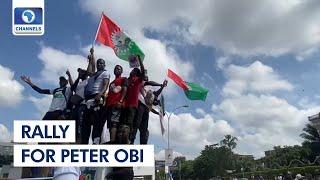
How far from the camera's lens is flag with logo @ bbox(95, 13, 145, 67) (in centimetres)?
972

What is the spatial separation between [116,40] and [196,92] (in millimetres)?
2835

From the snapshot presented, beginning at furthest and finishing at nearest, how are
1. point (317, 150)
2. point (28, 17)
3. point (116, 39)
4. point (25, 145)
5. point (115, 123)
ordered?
point (317, 150), point (116, 39), point (28, 17), point (115, 123), point (25, 145)

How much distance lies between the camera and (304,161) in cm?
8969

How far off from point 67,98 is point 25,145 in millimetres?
2105

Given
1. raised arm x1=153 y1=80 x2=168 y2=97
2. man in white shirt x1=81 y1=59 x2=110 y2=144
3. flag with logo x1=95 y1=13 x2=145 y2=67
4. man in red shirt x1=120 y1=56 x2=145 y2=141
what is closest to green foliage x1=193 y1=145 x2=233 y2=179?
raised arm x1=153 y1=80 x2=168 y2=97

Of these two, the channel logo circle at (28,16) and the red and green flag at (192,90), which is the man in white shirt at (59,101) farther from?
the red and green flag at (192,90)

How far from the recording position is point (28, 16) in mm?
9062

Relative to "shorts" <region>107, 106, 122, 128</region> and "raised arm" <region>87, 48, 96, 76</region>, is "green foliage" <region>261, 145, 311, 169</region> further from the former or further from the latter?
"shorts" <region>107, 106, 122, 128</region>

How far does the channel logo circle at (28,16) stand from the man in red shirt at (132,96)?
2.12m

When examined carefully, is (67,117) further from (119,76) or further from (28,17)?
(28,17)

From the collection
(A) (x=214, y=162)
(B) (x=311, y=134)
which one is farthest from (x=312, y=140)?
(A) (x=214, y=162)

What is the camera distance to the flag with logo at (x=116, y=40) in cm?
972

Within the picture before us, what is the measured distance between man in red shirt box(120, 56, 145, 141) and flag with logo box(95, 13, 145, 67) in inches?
20.3

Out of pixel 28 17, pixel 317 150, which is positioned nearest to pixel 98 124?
pixel 28 17
